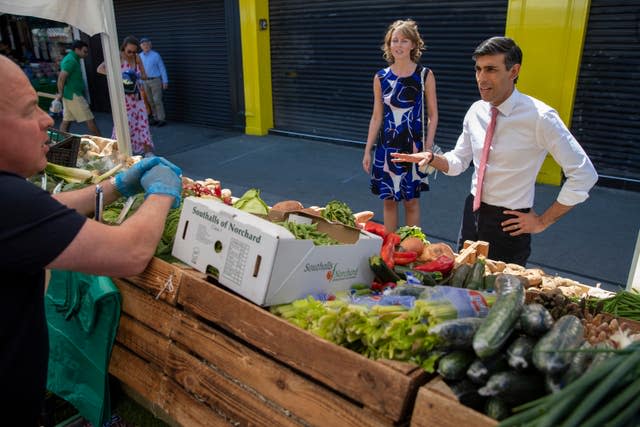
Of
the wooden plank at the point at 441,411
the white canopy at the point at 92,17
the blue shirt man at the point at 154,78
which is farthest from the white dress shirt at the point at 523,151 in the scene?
the blue shirt man at the point at 154,78

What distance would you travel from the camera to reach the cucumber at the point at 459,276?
2510 millimetres

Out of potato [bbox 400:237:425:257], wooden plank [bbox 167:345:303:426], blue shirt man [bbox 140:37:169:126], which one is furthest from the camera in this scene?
blue shirt man [bbox 140:37:169:126]

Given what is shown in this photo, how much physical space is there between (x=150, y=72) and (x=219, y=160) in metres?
4.39

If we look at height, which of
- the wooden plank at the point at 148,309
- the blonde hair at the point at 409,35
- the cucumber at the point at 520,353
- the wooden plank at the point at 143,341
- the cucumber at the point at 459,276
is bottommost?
the wooden plank at the point at 143,341

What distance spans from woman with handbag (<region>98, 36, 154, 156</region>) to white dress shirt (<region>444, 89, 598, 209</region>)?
6806mm

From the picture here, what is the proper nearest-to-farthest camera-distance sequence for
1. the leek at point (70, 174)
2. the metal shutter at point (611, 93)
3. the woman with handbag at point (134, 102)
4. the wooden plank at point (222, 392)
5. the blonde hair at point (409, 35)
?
the wooden plank at point (222, 392) → the leek at point (70, 174) → the blonde hair at point (409, 35) → the metal shutter at point (611, 93) → the woman with handbag at point (134, 102)

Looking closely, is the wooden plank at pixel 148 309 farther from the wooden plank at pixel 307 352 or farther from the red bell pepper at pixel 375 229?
the red bell pepper at pixel 375 229

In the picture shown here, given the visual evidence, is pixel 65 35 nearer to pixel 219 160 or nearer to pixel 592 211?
pixel 219 160

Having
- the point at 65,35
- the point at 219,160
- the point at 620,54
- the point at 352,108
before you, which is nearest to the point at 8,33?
the point at 65,35

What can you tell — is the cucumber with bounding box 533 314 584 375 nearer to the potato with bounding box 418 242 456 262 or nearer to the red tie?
the potato with bounding box 418 242 456 262

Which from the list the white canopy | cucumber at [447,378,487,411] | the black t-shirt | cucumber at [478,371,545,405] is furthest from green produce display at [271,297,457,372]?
the white canopy

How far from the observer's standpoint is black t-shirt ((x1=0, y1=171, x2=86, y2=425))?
1452 millimetres

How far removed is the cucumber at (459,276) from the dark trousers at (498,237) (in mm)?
1067

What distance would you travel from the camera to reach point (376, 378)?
165 cm
